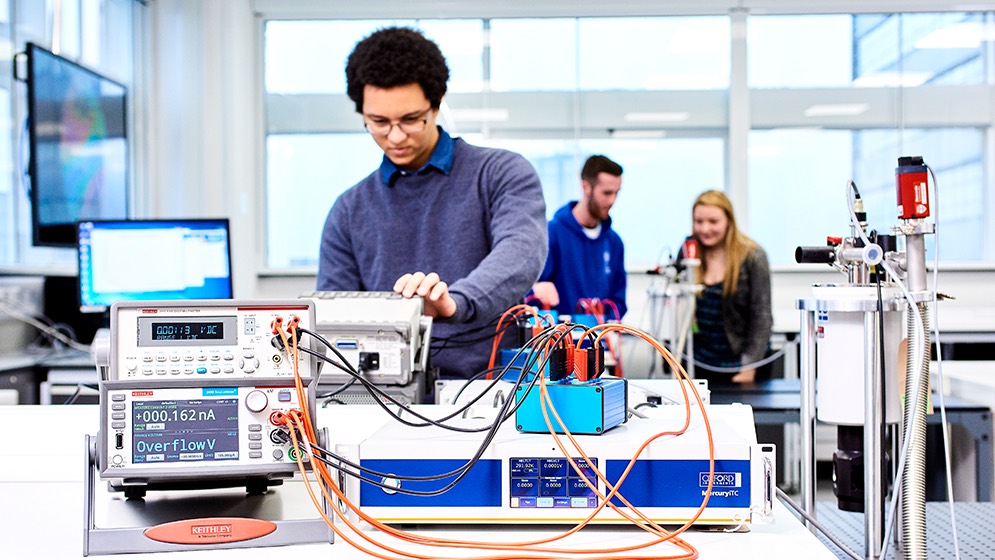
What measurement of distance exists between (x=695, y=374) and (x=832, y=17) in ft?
9.79

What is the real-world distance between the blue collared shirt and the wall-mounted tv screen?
1803mm

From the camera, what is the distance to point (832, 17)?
5320 mm

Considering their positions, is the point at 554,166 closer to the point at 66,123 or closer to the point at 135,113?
the point at 135,113

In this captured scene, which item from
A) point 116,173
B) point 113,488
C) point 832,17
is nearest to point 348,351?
point 113,488

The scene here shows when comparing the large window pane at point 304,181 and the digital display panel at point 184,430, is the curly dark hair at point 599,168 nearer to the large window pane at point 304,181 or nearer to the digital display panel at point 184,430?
the large window pane at point 304,181

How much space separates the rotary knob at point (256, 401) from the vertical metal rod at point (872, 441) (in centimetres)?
70

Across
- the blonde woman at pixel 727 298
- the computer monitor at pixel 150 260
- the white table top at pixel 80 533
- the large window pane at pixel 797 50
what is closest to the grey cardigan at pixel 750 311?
the blonde woman at pixel 727 298

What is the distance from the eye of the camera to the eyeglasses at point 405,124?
1672 mm

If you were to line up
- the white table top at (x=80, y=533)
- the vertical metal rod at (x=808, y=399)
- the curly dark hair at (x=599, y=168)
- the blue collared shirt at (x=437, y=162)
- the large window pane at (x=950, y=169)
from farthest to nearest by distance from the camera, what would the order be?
the large window pane at (x=950, y=169)
the curly dark hair at (x=599, y=168)
the blue collared shirt at (x=437, y=162)
the vertical metal rod at (x=808, y=399)
the white table top at (x=80, y=533)

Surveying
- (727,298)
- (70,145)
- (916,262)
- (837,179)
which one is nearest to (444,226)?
(916,262)

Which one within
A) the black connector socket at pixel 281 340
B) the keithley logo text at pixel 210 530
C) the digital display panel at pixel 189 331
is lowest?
the keithley logo text at pixel 210 530

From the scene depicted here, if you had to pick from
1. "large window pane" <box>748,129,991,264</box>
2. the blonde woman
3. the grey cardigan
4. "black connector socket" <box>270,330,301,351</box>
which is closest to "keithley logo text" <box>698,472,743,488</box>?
"black connector socket" <box>270,330,301,351</box>

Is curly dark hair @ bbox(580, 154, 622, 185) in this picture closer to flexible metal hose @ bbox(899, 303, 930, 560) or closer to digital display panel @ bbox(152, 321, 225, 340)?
flexible metal hose @ bbox(899, 303, 930, 560)

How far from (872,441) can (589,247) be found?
275cm
